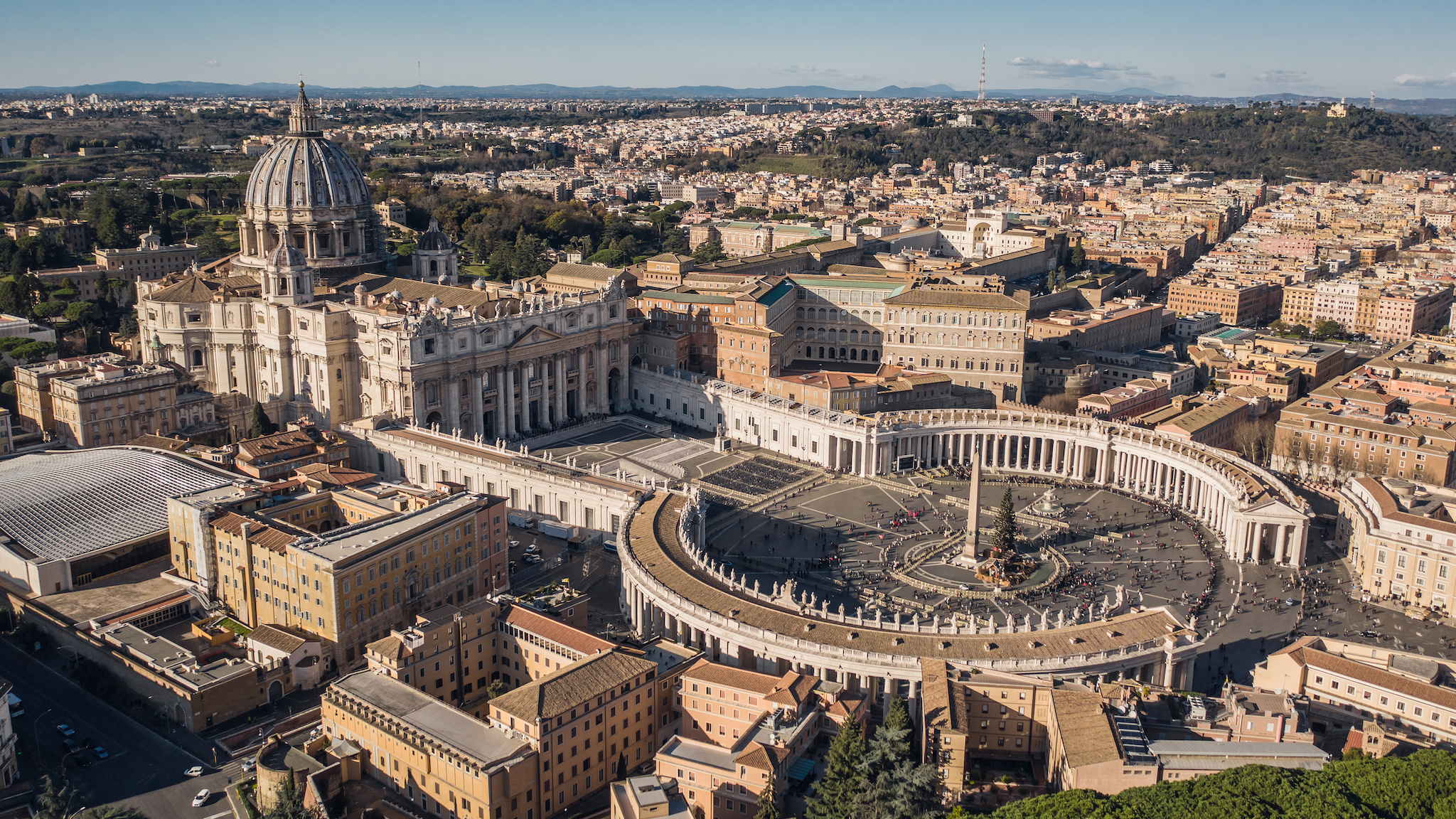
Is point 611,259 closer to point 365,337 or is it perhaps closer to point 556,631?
point 365,337

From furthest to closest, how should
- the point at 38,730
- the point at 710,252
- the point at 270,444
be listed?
the point at 710,252
the point at 270,444
the point at 38,730

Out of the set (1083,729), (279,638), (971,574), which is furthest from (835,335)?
(1083,729)

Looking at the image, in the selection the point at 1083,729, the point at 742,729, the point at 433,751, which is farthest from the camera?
the point at 742,729

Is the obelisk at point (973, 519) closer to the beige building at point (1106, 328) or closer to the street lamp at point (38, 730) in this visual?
the street lamp at point (38, 730)

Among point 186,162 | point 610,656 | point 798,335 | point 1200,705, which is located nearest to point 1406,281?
point 798,335

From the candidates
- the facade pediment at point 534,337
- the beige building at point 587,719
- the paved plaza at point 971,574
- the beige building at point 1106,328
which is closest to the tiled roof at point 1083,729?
the paved plaza at point 971,574

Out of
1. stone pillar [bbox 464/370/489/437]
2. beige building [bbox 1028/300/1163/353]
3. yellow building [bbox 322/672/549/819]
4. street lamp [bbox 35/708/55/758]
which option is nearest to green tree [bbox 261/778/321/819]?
yellow building [bbox 322/672/549/819]

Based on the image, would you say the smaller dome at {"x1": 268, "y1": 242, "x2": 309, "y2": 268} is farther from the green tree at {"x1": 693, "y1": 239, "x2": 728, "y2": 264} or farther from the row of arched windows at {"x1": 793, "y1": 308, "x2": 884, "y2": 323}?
the green tree at {"x1": 693, "y1": 239, "x2": 728, "y2": 264}
